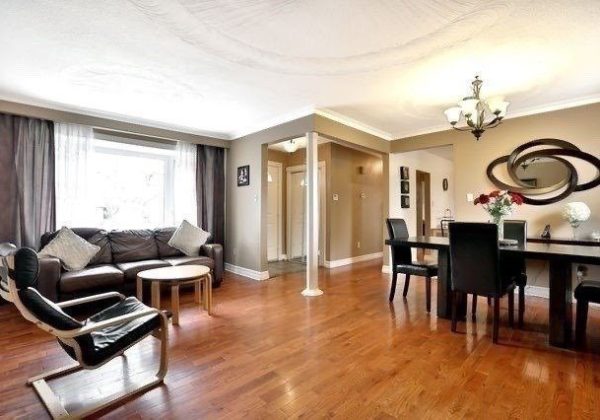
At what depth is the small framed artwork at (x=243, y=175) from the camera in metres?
4.99

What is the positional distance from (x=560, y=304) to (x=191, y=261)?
156 inches

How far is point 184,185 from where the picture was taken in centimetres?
498

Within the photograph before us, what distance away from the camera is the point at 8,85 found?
3.18 meters

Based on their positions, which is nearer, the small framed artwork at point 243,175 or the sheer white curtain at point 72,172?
the sheer white curtain at point 72,172

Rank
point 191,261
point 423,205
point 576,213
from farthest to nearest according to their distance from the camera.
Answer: point 423,205 < point 191,261 < point 576,213

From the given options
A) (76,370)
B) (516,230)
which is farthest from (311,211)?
(76,370)

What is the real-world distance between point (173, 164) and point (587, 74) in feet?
17.8

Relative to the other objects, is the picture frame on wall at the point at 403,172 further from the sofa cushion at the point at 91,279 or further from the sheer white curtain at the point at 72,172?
the sheer white curtain at the point at 72,172

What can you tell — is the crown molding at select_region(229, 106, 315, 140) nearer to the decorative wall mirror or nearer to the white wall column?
the white wall column

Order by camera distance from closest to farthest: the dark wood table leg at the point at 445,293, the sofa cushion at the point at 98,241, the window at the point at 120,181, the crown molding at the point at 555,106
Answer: the dark wood table leg at the point at 445,293, the crown molding at the point at 555,106, the sofa cushion at the point at 98,241, the window at the point at 120,181

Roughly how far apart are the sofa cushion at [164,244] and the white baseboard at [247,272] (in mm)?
1053

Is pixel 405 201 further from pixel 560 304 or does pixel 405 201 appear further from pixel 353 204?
pixel 560 304

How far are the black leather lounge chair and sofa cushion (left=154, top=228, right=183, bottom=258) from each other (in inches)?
97.8

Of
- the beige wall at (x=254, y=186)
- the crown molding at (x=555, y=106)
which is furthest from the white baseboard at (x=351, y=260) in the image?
the crown molding at (x=555, y=106)
